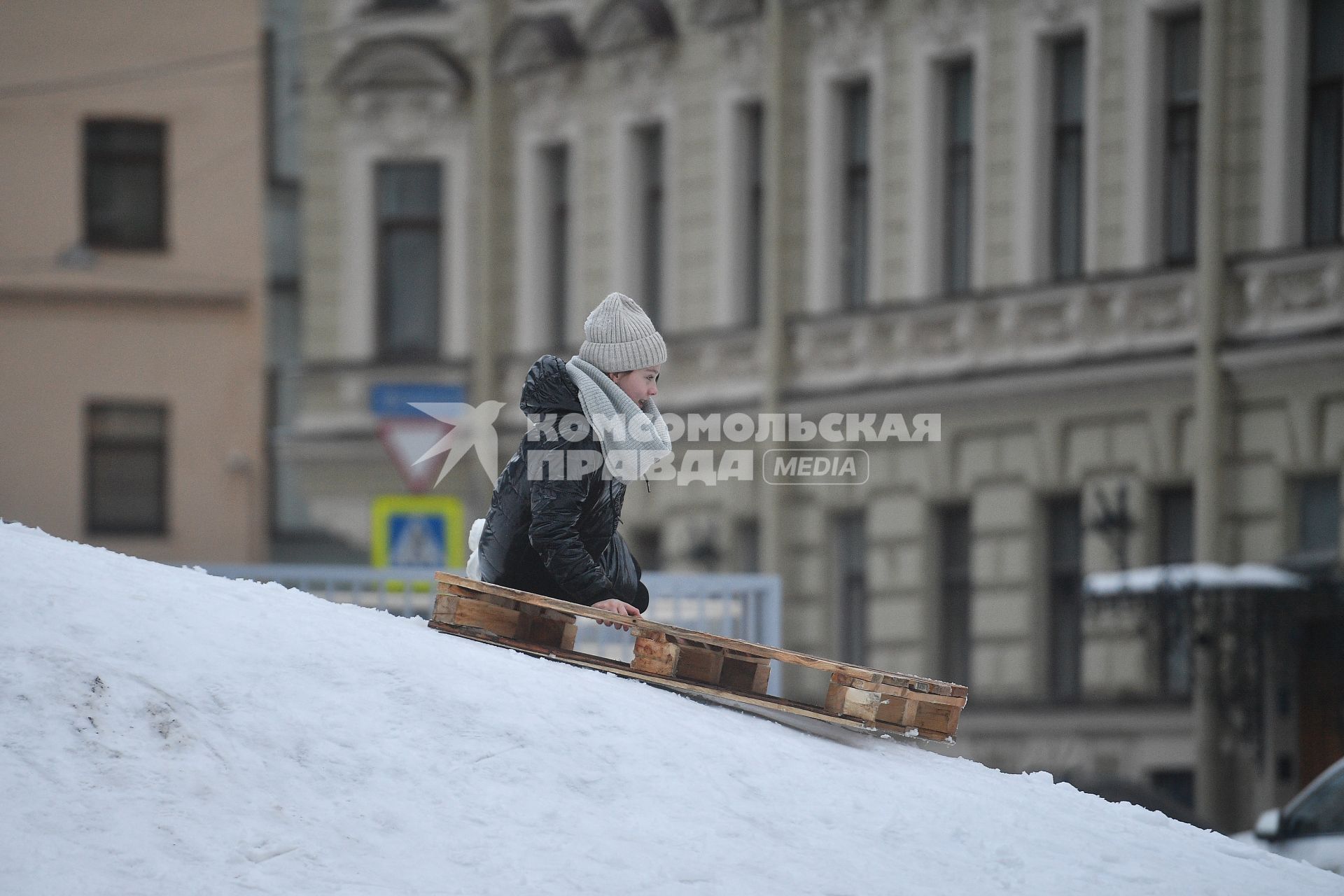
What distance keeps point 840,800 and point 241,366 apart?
2636 cm

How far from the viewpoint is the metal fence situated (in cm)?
1363

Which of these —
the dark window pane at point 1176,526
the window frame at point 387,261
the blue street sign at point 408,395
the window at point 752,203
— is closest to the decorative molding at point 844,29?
the window at point 752,203

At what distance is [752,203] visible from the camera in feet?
94.2

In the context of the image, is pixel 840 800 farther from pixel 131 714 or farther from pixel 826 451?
pixel 826 451

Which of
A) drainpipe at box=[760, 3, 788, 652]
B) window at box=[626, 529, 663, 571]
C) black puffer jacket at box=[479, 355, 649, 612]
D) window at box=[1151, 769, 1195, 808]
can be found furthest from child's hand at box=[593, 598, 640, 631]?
window at box=[626, 529, 663, 571]

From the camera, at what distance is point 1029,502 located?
82.1 ft

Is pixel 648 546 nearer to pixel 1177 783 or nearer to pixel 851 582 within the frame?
pixel 851 582

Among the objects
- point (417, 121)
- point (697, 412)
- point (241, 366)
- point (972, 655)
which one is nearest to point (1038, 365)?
point (972, 655)

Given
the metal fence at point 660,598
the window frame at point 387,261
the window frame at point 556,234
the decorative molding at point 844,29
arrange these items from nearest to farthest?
1. the metal fence at point 660,598
2. the decorative molding at point 844,29
3. the window frame at point 556,234
4. the window frame at point 387,261

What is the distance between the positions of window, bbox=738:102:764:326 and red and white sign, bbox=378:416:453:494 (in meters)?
9.33

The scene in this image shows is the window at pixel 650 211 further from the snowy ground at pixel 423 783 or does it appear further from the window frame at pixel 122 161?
the snowy ground at pixel 423 783

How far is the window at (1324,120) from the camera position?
22156mm

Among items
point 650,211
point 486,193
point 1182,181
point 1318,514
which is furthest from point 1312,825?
point 486,193

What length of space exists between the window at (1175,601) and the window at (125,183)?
14.7m
